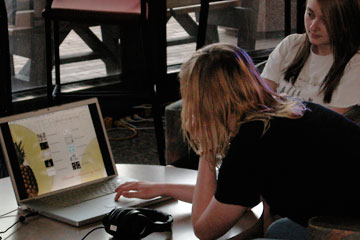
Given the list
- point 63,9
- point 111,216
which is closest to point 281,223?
point 111,216

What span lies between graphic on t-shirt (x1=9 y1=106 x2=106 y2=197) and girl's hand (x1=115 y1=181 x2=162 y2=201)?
161 mm

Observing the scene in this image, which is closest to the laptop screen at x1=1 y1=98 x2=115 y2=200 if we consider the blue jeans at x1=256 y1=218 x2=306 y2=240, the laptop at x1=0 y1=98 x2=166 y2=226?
the laptop at x1=0 y1=98 x2=166 y2=226

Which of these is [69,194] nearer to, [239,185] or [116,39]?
[239,185]

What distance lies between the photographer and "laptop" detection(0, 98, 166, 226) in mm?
1693

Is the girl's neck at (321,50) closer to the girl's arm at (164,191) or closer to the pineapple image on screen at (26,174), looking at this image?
the girl's arm at (164,191)

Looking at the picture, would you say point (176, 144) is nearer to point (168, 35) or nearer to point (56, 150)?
point (56, 150)

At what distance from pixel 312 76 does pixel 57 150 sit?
1.09 meters

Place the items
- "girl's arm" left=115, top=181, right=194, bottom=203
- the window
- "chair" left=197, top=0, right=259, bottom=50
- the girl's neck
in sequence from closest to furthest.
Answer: "girl's arm" left=115, top=181, right=194, bottom=203 → the girl's neck → the window → "chair" left=197, top=0, right=259, bottom=50

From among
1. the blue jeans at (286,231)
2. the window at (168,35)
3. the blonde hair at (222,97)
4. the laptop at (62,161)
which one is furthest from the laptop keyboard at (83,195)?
the window at (168,35)

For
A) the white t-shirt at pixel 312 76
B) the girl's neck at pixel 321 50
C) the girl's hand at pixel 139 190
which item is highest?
the girl's neck at pixel 321 50

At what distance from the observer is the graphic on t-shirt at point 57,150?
1732 millimetres

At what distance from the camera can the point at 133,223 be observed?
4.74 feet

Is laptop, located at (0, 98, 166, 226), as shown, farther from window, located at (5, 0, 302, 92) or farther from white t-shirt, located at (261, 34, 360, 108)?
window, located at (5, 0, 302, 92)

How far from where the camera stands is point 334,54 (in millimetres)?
2338
